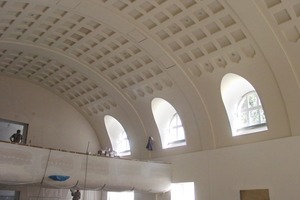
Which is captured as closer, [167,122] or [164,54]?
[164,54]

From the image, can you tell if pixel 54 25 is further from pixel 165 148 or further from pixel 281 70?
pixel 281 70

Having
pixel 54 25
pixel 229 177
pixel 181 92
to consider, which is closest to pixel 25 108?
pixel 54 25

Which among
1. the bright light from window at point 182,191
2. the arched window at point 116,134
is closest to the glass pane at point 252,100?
the bright light from window at point 182,191

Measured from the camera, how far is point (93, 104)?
19.9 m

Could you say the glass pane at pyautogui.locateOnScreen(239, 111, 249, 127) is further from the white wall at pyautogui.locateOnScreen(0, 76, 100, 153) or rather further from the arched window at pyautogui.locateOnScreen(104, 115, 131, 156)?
the white wall at pyautogui.locateOnScreen(0, 76, 100, 153)

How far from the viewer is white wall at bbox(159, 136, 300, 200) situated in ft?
40.0

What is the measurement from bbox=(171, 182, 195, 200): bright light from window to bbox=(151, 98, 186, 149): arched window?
2025 millimetres

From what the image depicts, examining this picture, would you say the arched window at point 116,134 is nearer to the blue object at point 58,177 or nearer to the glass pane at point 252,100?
the blue object at point 58,177

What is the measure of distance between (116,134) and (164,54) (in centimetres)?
782

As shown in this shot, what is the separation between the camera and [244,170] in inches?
535

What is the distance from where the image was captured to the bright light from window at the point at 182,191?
→ 15875 millimetres

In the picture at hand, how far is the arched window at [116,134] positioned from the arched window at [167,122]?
3431mm

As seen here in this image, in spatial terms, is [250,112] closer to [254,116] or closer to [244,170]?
[254,116]

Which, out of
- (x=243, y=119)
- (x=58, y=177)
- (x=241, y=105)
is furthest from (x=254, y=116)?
(x=58, y=177)
